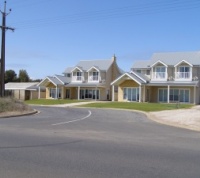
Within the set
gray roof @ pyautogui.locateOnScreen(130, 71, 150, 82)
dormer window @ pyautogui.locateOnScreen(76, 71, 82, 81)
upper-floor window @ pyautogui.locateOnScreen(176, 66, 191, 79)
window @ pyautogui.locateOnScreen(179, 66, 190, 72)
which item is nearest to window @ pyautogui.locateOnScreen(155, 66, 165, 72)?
gray roof @ pyautogui.locateOnScreen(130, 71, 150, 82)

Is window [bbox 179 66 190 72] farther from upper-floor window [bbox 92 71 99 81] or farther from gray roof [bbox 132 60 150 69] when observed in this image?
upper-floor window [bbox 92 71 99 81]

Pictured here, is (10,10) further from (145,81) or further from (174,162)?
(174,162)

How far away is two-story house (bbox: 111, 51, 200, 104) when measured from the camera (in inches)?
2035

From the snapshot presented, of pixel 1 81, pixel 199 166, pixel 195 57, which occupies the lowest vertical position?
pixel 199 166

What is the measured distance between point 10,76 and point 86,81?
48.6 metres

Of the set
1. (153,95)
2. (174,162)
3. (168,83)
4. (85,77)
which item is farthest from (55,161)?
(85,77)

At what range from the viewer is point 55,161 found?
901cm

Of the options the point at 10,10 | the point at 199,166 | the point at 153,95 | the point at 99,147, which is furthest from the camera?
the point at 153,95

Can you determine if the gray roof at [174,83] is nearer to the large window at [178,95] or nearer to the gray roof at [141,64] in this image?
the large window at [178,95]

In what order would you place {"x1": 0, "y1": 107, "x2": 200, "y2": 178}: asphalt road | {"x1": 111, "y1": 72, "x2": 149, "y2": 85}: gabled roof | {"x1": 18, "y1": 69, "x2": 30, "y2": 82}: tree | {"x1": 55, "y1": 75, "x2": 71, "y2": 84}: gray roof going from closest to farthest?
{"x1": 0, "y1": 107, "x2": 200, "y2": 178}: asphalt road < {"x1": 111, "y1": 72, "x2": 149, "y2": 85}: gabled roof < {"x1": 55, "y1": 75, "x2": 71, "y2": 84}: gray roof < {"x1": 18, "y1": 69, "x2": 30, "y2": 82}: tree

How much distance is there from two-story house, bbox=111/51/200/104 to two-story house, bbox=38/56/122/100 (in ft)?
16.5

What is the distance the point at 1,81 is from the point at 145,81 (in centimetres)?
2460

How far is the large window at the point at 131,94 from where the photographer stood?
5522 cm

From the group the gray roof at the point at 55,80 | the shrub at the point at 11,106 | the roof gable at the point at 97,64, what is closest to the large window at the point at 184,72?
the roof gable at the point at 97,64
